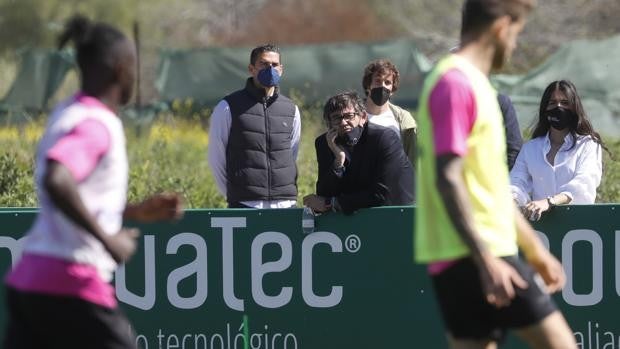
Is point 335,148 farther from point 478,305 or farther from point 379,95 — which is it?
point 478,305

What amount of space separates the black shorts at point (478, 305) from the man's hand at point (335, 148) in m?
3.30

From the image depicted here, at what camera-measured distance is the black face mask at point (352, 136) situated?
8.70 meters

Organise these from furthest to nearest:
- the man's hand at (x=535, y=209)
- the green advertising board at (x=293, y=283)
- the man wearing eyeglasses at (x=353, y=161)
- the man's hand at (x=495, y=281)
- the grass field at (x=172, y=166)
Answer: the grass field at (x=172, y=166), the man wearing eyeglasses at (x=353, y=161), the green advertising board at (x=293, y=283), the man's hand at (x=535, y=209), the man's hand at (x=495, y=281)

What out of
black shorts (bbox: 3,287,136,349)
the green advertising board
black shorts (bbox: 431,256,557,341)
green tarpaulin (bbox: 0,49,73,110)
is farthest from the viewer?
green tarpaulin (bbox: 0,49,73,110)

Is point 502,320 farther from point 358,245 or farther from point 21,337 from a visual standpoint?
point 358,245

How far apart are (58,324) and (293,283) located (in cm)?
350

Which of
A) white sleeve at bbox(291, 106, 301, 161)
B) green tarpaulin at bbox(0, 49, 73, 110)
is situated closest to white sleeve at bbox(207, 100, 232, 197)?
white sleeve at bbox(291, 106, 301, 161)

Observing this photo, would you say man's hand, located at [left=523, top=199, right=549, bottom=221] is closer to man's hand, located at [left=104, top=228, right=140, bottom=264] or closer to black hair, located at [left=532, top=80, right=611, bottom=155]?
black hair, located at [left=532, top=80, right=611, bottom=155]

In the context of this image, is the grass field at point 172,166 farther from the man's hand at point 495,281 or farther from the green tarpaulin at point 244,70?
the man's hand at point 495,281

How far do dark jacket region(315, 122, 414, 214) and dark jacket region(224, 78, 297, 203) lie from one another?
649 mm

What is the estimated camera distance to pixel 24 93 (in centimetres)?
2464

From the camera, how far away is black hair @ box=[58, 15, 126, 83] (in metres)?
5.36

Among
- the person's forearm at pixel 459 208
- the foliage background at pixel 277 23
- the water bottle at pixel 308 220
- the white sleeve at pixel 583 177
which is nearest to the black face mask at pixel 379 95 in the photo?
the water bottle at pixel 308 220

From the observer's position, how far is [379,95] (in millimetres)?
9367
